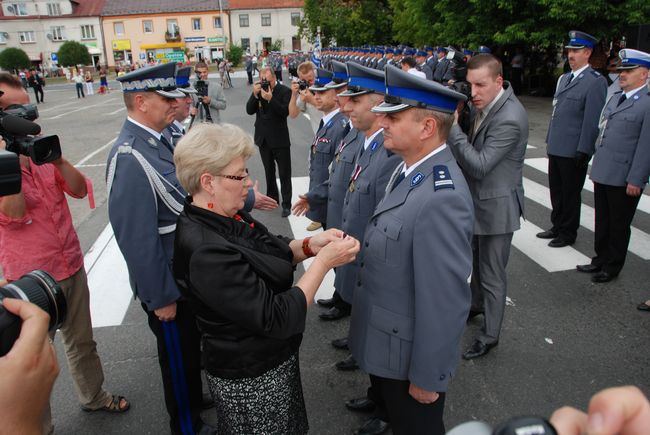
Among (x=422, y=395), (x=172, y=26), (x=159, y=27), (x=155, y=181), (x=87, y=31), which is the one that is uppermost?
(x=172, y=26)

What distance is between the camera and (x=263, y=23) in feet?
242

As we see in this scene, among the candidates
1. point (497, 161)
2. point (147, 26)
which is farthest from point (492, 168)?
point (147, 26)

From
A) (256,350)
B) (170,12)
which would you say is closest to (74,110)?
(256,350)

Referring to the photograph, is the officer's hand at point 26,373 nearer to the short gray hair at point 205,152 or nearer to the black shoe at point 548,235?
the short gray hair at point 205,152

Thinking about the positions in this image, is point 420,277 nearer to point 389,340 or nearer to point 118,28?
point 389,340

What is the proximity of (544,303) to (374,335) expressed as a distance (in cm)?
297

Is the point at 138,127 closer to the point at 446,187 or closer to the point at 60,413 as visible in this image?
the point at 446,187

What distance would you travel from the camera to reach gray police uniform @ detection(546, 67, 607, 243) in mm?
5516

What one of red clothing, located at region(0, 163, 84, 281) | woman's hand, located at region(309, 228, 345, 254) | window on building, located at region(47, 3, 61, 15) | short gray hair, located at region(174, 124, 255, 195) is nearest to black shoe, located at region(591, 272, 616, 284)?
woman's hand, located at region(309, 228, 345, 254)

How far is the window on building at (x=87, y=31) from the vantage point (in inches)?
2781

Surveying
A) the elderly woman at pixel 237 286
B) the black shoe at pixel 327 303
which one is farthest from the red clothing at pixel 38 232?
the black shoe at pixel 327 303

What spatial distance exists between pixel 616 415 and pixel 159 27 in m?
82.7

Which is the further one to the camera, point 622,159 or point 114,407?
point 622,159

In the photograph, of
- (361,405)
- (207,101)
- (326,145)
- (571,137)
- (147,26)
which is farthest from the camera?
(147,26)
